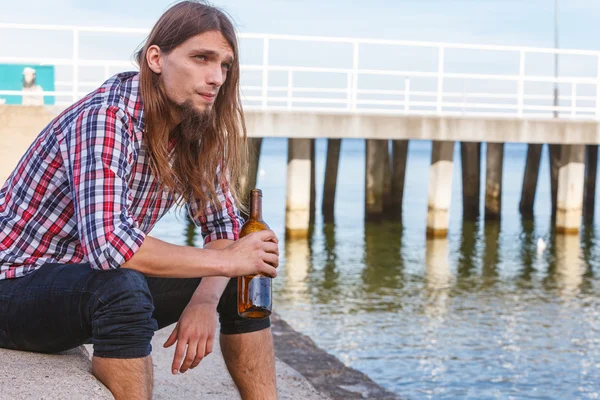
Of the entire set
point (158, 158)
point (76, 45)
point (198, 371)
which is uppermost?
point (76, 45)

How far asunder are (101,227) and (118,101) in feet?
1.26

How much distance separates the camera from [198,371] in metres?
4.61

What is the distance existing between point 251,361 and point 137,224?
54cm

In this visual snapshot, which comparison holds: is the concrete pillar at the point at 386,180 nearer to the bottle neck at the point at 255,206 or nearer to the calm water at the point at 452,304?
the calm water at the point at 452,304

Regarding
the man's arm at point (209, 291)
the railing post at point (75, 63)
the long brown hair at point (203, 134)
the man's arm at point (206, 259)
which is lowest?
the man's arm at point (209, 291)

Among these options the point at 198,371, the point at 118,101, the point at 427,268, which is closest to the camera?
the point at 118,101

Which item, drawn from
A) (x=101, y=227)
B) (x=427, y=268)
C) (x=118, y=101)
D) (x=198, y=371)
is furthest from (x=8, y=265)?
(x=427, y=268)

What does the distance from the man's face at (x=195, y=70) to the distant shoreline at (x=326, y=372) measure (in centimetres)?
235

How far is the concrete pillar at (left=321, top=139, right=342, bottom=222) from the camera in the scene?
21.5 metres

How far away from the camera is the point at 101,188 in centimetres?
258

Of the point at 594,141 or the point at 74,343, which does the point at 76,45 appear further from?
the point at 74,343

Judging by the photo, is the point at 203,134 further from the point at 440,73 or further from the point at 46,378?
the point at 440,73

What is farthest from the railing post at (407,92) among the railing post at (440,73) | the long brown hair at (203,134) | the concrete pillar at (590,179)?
the long brown hair at (203,134)

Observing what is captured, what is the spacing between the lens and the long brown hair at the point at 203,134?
2.81 m
